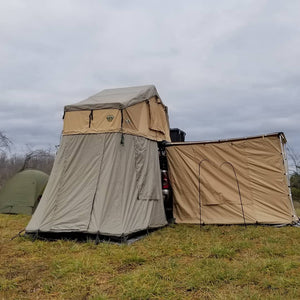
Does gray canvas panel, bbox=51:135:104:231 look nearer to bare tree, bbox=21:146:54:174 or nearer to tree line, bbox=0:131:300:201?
tree line, bbox=0:131:300:201

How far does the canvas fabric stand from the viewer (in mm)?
4699

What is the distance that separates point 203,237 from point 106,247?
1.76 m

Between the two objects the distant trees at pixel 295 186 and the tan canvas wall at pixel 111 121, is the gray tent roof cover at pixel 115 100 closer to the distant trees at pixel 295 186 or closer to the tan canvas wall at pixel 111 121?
the tan canvas wall at pixel 111 121

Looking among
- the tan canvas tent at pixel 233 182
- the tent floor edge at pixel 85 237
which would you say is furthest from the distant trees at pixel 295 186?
the tent floor edge at pixel 85 237

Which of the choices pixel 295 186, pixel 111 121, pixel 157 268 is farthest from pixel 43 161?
pixel 295 186

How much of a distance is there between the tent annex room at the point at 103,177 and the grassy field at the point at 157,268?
0.39 metres

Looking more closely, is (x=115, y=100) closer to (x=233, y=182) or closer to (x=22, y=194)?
(x=233, y=182)

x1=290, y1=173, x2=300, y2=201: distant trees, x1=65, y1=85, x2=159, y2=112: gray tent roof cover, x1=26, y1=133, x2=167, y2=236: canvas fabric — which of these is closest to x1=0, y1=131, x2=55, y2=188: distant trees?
x1=65, y1=85, x2=159, y2=112: gray tent roof cover

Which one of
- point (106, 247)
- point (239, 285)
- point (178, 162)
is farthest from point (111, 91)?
point (239, 285)

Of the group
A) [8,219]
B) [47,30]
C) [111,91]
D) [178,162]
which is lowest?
[8,219]

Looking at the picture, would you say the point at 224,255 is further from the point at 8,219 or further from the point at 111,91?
the point at 8,219

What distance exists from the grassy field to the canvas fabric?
1.13 ft

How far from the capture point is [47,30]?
8562 millimetres

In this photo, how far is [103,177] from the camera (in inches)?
196
